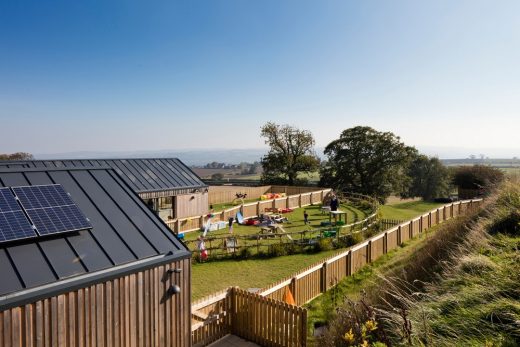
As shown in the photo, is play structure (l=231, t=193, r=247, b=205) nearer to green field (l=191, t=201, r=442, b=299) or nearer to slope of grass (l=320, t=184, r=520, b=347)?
green field (l=191, t=201, r=442, b=299)

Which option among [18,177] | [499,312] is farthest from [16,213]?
[499,312]

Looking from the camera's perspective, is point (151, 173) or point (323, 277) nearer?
point (323, 277)

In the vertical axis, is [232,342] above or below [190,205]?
below

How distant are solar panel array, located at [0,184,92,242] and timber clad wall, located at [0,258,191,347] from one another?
4.27 ft

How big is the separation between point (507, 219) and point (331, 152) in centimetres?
3609

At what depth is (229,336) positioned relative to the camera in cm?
952

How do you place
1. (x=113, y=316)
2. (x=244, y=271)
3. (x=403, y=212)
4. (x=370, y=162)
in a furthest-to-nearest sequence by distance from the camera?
1. (x=370, y=162)
2. (x=403, y=212)
3. (x=244, y=271)
4. (x=113, y=316)

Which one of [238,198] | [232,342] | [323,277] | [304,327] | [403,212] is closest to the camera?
[304,327]

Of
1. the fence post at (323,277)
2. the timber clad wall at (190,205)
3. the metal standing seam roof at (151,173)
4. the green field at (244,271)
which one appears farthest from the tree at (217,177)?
the fence post at (323,277)

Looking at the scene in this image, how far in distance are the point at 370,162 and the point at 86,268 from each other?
4005 cm

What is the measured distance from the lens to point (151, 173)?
963 inches

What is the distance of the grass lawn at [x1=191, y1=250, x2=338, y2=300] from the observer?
13538 mm

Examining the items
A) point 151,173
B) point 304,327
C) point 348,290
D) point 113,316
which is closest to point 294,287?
point 304,327

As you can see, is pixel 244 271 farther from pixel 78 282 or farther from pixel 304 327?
pixel 78 282
